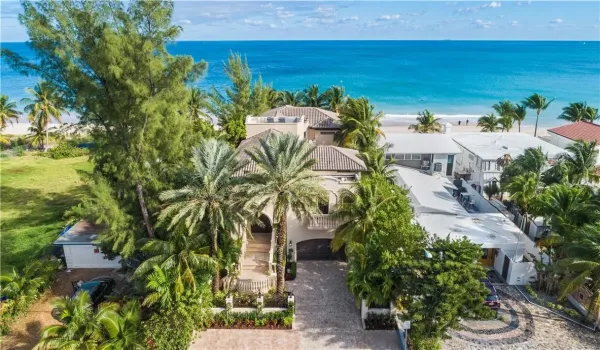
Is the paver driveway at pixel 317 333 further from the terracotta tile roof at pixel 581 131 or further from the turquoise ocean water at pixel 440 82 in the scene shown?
the turquoise ocean water at pixel 440 82

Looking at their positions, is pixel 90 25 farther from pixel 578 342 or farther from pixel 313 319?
pixel 578 342

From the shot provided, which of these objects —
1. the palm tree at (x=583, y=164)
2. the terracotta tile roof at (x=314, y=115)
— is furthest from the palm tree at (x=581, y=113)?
the terracotta tile roof at (x=314, y=115)

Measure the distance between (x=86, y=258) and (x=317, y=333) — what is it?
16356mm

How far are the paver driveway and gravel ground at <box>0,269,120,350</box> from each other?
27.9 feet

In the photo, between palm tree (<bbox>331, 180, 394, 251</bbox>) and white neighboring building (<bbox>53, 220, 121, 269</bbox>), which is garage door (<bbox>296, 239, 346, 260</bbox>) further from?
white neighboring building (<bbox>53, 220, 121, 269</bbox>)

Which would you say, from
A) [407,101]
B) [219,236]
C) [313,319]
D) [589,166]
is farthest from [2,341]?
[407,101]

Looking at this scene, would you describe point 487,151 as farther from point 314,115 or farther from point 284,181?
point 284,181

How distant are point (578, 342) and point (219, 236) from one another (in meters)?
18.8

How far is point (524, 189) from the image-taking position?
25.7 metres

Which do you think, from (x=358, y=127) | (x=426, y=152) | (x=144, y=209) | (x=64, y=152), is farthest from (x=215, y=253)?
(x=64, y=152)

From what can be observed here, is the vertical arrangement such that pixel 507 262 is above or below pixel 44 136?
below

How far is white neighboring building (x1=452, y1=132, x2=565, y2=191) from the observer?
120 feet

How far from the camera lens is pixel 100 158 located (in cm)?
2247

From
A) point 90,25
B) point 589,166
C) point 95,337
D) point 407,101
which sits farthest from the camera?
point 407,101
